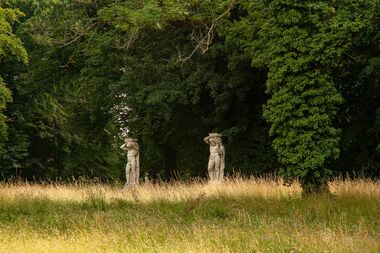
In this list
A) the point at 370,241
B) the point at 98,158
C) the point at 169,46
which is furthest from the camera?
the point at 98,158

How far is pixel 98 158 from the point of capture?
41.5 m

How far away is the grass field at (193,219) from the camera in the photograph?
991cm

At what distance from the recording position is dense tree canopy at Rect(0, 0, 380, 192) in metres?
16.1

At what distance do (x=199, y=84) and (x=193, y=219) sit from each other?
38.9ft

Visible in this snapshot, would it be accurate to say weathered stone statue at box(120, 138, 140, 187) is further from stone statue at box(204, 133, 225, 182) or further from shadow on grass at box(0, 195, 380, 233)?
shadow on grass at box(0, 195, 380, 233)

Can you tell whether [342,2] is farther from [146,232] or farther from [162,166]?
[162,166]

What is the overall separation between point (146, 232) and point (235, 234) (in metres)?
1.83

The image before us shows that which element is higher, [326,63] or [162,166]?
[326,63]

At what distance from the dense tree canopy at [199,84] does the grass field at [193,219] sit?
1.29 meters

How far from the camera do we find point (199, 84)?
83.5ft

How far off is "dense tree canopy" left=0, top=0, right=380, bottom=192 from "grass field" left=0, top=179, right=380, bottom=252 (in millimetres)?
1290

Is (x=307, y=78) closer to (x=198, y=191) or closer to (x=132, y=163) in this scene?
(x=198, y=191)

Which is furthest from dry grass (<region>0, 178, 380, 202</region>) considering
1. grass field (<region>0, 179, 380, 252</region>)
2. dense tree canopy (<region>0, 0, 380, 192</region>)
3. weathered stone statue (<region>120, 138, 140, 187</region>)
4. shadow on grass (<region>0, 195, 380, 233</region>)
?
weathered stone statue (<region>120, 138, 140, 187</region>)

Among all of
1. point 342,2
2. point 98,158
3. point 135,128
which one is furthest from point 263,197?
point 98,158
